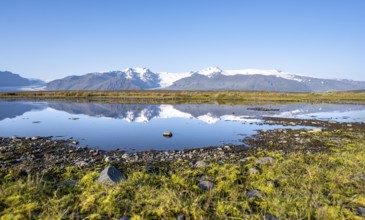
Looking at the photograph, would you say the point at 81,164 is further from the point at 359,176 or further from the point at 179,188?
the point at 359,176

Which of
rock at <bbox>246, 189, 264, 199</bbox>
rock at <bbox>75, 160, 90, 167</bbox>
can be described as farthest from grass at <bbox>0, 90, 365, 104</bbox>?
rock at <bbox>246, 189, 264, 199</bbox>

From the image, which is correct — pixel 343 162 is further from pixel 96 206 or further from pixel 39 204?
pixel 39 204

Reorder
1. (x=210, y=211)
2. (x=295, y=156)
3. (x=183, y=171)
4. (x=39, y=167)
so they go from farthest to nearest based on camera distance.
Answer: (x=295, y=156) < (x=39, y=167) < (x=183, y=171) < (x=210, y=211)

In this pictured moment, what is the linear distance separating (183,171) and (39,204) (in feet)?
21.7

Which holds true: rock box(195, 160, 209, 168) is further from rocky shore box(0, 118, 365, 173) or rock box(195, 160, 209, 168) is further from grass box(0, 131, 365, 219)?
grass box(0, 131, 365, 219)

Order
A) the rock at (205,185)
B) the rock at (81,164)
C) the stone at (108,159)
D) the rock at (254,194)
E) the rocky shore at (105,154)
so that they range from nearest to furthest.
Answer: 1. the rock at (254,194)
2. the rock at (205,185)
3. the rock at (81,164)
4. the rocky shore at (105,154)
5. the stone at (108,159)

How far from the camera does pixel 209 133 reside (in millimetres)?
31578

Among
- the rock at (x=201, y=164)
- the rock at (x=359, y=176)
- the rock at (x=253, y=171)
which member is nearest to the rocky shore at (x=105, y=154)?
the rock at (x=201, y=164)

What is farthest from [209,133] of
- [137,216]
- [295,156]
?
[137,216]

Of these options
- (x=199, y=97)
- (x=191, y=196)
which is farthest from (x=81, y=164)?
(x=199, y=97)

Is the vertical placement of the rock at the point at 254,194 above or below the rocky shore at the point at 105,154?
above

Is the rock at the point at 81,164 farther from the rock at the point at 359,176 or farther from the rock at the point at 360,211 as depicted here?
the rock at the point at 359,176

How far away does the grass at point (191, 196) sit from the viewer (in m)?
8.99

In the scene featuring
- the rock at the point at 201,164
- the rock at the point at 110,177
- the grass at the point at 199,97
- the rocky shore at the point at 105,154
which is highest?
the grass at the point at 199,97
